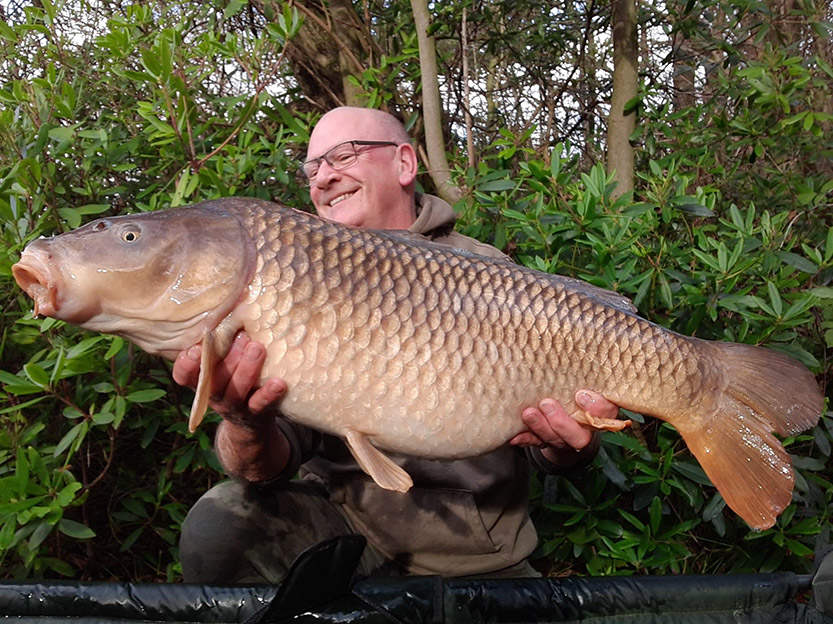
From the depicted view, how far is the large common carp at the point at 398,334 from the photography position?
45.4 inches

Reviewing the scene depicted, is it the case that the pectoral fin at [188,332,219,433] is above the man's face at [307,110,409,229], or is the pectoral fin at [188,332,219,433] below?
below

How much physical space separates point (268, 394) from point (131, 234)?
0.30 m

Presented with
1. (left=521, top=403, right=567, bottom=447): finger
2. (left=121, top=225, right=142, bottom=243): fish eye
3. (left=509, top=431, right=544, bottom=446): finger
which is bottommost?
(left=509, top=431, right=544, bottom=446): finger

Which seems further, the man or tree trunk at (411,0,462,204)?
tree trunk at (411,0,462,204)

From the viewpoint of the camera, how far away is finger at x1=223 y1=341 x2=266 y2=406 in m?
1.15

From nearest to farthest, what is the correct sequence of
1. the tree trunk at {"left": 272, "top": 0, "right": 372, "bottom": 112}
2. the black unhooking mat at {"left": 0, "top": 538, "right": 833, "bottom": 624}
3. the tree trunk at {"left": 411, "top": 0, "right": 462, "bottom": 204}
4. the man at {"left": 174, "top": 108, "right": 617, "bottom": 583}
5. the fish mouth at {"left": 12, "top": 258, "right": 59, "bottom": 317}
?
1. the fish mouth at {"left": 12, "top": 258, "right": 59, "bottom": 317}
2. the black unhooking mat at {"left": 0, "top": 538, "right": 833, "bottom": 624}
3. the man at {"left": 174, "top": 108, "right": 617, "bottom": 583}
4. the tree trunk at {"left": 411, "top": 0, "right": 462, "bottom": 204}
5. the tree trunk at {"left": 272, "top": 0, "right": 372, "bottom": 112}

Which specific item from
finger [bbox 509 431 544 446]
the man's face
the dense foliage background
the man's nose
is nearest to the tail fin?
finger [bbox 509 431 544 446]

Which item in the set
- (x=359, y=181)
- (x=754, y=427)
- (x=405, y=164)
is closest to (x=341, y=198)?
(x=359, y=181)

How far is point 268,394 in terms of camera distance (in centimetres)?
118

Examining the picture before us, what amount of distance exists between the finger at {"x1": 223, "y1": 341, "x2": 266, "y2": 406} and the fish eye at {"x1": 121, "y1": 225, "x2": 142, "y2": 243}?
8.5 inches

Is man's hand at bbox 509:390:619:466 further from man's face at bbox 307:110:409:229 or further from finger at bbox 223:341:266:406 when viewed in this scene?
man's face at bbox 307:110:409:229

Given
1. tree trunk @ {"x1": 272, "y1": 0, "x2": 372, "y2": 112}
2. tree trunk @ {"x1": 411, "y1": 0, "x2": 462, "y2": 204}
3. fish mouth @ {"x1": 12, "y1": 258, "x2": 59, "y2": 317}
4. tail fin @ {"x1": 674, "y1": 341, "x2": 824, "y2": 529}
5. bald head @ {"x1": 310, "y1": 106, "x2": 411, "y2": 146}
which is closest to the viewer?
fish mouth @ {"x1": 12, "y1": 258, "x2": 59, "y2": 317}

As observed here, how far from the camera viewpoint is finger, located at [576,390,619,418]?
1.32 meters

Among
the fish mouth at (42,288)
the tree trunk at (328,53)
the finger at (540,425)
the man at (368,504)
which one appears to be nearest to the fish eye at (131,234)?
the fish mouth at (42,288)
